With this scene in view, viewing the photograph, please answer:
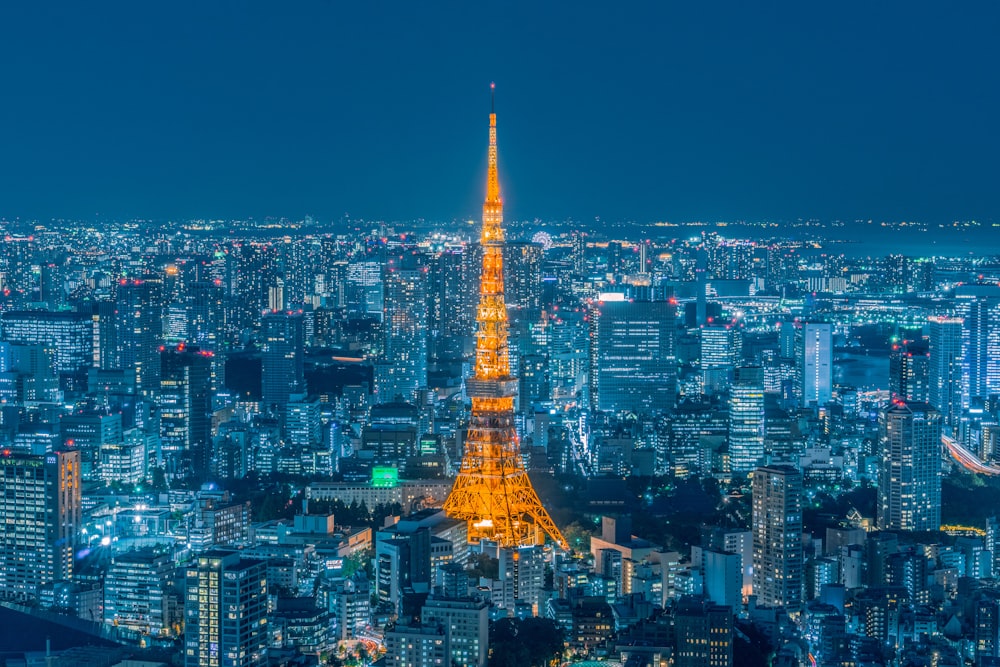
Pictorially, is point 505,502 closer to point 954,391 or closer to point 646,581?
point 646,581

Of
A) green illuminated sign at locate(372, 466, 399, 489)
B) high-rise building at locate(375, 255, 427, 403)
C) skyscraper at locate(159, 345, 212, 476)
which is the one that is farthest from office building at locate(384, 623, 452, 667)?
high-rise building at locate(375, 255, 427, 403)

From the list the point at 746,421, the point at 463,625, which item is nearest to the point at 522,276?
the point at 746,421

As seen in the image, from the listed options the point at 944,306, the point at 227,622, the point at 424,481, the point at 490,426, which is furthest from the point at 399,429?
the point at 944,306

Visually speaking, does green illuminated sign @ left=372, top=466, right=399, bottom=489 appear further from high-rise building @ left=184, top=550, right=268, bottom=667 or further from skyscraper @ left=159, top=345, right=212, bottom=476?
high-rise building @ left=184, top=550, right=268, bottom=667

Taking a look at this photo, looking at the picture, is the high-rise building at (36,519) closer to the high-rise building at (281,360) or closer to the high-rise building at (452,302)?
the high-rise building at (281,360)

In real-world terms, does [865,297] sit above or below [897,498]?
above

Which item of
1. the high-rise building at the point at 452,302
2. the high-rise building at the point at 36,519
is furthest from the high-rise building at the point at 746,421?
the high-rise building at the point at 36,519

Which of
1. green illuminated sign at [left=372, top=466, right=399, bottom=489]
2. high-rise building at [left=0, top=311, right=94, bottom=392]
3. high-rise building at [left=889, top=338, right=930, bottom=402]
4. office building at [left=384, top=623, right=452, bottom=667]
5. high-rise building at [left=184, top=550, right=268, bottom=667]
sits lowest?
office building at [left=384, top=623, right=452, bottom=667]
